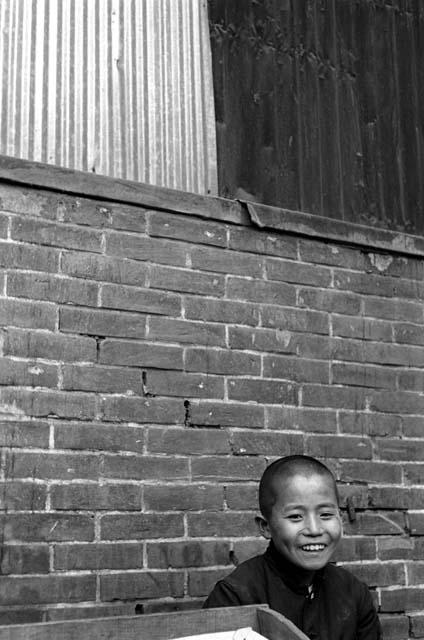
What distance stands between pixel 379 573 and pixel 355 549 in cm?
18

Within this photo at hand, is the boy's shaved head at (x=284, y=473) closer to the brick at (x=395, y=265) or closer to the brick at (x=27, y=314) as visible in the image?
the brick at (x=27, y=314)

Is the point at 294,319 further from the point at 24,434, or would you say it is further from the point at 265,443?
the point at 24,434

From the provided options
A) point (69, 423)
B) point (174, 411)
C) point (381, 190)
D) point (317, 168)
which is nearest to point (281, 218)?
point (317, 168)

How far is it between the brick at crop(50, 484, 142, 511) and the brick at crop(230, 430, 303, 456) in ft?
1.73

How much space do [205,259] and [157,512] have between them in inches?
44.8

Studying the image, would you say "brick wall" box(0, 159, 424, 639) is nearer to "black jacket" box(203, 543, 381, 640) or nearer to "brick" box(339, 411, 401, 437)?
"brick" box(339, 411, 401, 437)

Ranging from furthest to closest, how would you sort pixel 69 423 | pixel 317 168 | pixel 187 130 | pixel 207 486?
pixel 317 168 < pixel 187 130 < pixel 207 486 < pixel 69 423

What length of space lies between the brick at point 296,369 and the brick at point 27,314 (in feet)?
3.41

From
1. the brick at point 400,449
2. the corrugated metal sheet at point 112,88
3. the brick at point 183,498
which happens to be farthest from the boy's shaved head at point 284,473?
the corrugated metal sheet at point 112,88

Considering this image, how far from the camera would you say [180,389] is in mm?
4121

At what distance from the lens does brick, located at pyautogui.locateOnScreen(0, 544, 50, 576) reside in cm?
358

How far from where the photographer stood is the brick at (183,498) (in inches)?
155

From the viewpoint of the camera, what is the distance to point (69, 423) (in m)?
3.81

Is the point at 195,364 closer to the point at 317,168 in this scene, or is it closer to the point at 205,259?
the point at 205,259
